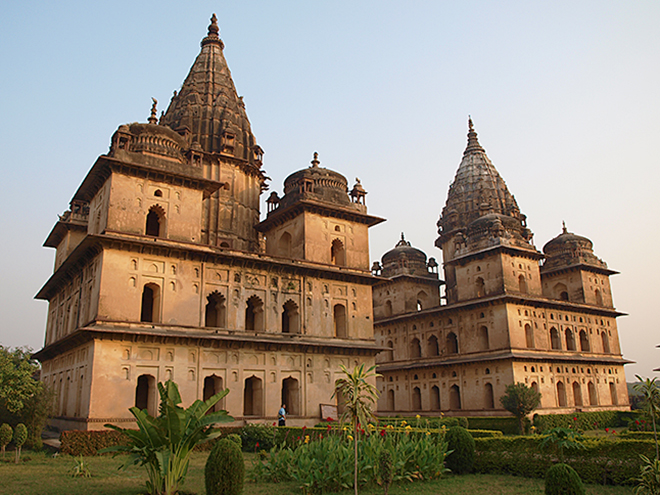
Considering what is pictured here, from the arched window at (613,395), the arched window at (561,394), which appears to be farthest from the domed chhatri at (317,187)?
the arched window at (613,395)

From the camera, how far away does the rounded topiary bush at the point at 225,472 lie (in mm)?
10812

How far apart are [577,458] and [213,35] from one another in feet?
115

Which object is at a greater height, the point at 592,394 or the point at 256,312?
the point at 256,312

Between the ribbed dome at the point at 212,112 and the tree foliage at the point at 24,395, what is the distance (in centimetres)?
1597

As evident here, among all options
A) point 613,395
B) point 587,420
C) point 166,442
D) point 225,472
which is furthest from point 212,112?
point 613,395

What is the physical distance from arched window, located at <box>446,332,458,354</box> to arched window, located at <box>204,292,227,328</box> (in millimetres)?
18713

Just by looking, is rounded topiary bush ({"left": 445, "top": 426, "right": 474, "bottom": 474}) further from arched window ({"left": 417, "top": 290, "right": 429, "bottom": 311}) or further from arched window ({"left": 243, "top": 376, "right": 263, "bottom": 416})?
arched window ({"left": 417, "top": 290, "right": 429, "bottom": 311})

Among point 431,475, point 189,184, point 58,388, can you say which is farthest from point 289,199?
point 431,475

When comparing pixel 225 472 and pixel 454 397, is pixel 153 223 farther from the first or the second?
pixel 454 397

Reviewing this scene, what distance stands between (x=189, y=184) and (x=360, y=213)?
962cm

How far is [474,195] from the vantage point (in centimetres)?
4712

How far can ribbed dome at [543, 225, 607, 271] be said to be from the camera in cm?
4260

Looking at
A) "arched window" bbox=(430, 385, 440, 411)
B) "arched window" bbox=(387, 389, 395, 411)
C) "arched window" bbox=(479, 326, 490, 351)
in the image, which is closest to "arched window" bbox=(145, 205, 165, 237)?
"arched window" bbox=(479, 326, 490, 351)

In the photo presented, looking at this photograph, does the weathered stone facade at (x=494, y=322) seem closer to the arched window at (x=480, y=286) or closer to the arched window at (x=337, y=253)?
the arched window at (x=480, y=286)
